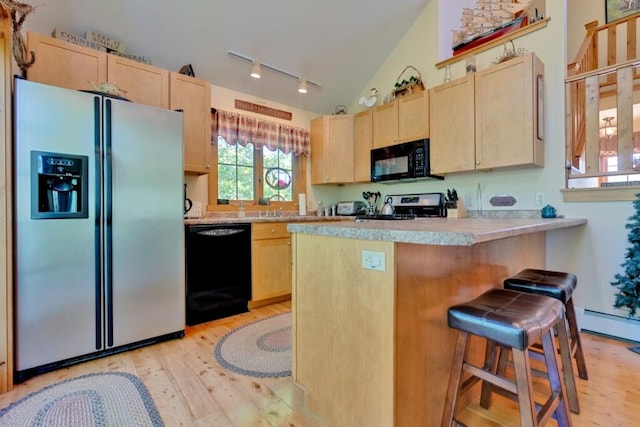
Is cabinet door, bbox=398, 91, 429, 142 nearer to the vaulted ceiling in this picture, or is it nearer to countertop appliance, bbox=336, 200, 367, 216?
Result: the vaulted ceiling

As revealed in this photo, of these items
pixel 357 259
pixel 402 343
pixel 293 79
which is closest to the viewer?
pixel 402 343

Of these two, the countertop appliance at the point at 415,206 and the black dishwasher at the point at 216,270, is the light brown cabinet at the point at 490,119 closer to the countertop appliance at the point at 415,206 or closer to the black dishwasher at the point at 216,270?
the countertop appliance at the point at 415,206

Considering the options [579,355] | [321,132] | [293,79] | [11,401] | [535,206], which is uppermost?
[293,79]

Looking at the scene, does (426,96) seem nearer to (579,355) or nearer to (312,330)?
(579,355)

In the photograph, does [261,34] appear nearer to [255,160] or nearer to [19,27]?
[255,160]

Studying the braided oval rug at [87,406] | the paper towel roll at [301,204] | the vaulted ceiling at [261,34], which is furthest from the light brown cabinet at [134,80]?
the braided oval rug at [87,406]

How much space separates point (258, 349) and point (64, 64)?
2.64m

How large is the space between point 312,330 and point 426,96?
2.79m

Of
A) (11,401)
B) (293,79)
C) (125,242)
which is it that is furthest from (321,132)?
(11,401)

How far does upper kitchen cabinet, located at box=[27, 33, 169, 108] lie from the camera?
2.25m

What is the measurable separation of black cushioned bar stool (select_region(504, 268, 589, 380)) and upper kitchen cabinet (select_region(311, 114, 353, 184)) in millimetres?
2569

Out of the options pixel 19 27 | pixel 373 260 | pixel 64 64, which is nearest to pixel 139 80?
pixel 64 64

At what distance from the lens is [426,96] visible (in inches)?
126

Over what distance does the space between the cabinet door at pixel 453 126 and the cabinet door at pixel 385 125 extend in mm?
467
